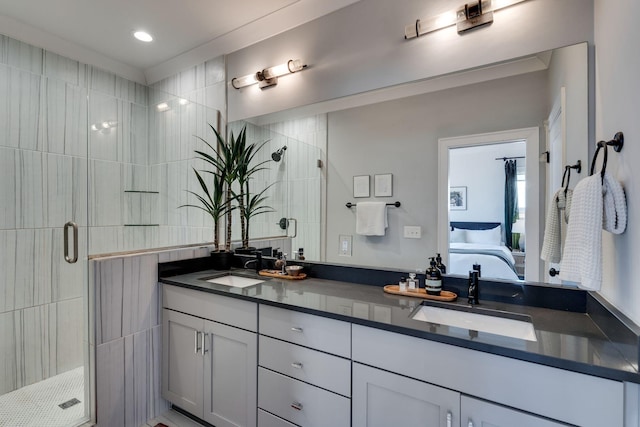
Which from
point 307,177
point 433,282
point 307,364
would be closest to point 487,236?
point 433,282

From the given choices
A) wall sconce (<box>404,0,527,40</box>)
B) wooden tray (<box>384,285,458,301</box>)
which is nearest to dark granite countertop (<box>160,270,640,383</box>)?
wooden tray (<box>384,285,458,301</box>)

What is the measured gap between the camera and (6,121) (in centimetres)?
211

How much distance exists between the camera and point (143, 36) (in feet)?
7.80

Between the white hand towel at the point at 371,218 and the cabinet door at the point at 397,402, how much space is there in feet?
2.58

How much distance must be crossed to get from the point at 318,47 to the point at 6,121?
2.16 m

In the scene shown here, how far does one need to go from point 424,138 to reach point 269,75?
121 centimetres

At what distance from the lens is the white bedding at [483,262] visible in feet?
4.74

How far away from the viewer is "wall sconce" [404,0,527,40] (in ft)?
4.81

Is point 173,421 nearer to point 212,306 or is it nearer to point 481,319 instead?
point 212,306

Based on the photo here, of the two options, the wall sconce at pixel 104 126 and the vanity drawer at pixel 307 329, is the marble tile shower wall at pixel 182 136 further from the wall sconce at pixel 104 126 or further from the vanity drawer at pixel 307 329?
the vanity drawer at pixel 307 329

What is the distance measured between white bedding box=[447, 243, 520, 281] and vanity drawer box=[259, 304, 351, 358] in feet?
2.26

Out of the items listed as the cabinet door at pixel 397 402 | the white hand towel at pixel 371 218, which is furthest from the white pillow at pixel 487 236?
the cabinet door at pixel 397 402

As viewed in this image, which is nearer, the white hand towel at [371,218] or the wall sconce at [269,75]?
the white hand towel at [371,218]

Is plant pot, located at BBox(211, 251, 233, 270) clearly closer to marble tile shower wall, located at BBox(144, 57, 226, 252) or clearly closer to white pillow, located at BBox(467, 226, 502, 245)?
marble tile shower wall, located at BBox(144, 57, 226, 252)
